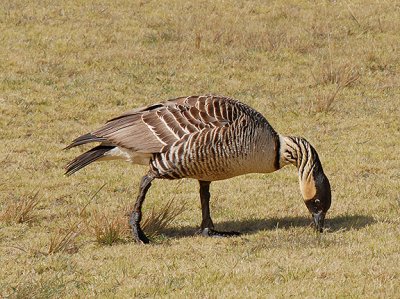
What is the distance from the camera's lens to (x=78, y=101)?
17.0 meters

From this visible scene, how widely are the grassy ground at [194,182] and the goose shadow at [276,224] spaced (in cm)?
4

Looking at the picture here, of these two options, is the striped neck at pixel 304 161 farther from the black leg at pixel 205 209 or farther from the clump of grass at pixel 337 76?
the clump of grass at pixel 337 76

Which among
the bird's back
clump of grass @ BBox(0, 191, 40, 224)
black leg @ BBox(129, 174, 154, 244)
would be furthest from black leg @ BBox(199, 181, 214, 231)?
clump of grass @ BBox(0, 191, 40, 224)

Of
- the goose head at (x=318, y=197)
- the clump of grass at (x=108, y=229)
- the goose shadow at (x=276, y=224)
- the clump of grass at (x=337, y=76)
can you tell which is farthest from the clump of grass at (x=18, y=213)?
the clump of grass at (x=337, y=76)

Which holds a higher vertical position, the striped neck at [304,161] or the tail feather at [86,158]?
the tail feather at [86,158]

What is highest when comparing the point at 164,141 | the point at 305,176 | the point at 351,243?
the point at 164,141

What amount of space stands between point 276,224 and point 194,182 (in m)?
2.58

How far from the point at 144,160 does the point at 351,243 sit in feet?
9.34

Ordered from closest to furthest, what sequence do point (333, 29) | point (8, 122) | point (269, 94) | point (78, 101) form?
point (8, 122) → point (78, 101) → point (269, 94) → point (333, 29)

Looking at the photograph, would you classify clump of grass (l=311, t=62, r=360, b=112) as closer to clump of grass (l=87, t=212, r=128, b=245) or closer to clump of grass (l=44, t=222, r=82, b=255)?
clump of grass (l=87, t=212, r=128, b=245)

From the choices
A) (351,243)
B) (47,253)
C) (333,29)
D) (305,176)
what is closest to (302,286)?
(351,243)

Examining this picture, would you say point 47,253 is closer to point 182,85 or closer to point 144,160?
point 144,160

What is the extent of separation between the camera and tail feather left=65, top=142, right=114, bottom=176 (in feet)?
32.8

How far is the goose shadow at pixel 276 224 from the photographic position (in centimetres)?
1073
